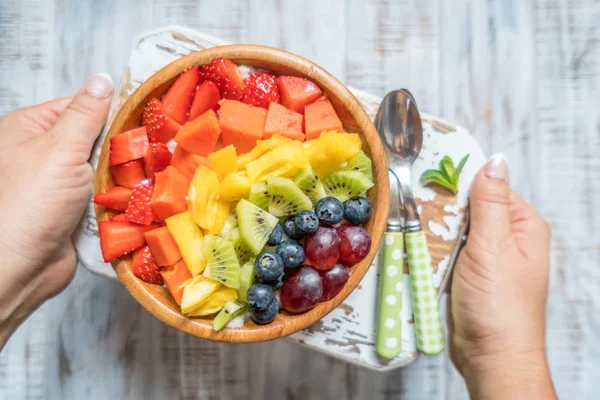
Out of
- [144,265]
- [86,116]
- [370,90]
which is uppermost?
[370,90]

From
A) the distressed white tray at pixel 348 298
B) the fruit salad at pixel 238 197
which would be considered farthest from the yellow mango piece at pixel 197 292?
the distressed white tray at pixel 348 298

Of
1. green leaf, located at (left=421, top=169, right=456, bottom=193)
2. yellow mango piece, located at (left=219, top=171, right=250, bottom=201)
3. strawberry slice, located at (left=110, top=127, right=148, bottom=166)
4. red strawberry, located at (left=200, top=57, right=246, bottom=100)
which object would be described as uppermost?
red strawberry, located at (left=200, top=57, right=246, bottom=100)

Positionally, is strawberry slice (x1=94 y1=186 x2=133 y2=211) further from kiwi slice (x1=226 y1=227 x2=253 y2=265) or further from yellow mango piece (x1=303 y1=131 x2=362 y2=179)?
yellow mango piece (x1=303 y1=131 x2=362 y2=179)

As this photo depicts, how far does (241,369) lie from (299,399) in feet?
0.61

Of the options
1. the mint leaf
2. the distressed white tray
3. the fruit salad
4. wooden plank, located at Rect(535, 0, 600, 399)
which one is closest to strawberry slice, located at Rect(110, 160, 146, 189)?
the fruit salad

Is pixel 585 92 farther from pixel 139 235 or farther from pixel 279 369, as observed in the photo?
pixel 139 235

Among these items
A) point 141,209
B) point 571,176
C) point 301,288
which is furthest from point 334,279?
point 571,176

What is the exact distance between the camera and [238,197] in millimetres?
1030

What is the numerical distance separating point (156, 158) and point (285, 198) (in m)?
0.28

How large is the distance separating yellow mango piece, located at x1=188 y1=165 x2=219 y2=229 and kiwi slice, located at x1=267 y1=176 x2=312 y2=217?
0.35 feet

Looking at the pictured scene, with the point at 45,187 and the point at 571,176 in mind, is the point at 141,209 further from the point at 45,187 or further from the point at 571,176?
the point at 571,176

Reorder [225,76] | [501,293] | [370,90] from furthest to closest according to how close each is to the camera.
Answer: [370,90] → [501,293] → [225,76]

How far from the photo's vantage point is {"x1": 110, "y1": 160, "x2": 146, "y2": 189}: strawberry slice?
1.08 meters

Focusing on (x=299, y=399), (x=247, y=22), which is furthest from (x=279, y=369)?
(x=247, y=22)
